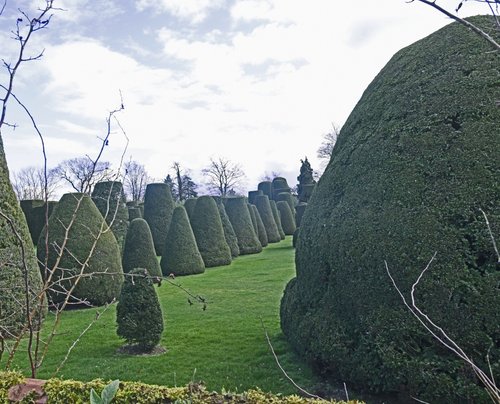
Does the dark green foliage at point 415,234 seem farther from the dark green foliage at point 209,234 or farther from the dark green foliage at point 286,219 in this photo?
the dark green foliage at point 286,219

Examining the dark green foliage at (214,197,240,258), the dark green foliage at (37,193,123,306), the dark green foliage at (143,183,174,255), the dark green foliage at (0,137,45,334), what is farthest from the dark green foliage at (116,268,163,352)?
the dark green foliage at (214,197,240,258)

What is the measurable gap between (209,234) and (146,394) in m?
17.0

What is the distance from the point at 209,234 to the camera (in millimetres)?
18812

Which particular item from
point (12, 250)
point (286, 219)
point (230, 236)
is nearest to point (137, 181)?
point (286, 219)

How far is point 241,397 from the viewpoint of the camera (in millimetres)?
1832

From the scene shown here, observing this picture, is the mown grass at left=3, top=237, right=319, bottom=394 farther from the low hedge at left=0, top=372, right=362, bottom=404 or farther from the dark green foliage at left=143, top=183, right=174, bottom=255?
the dark green foliage at left=143, top=183, right=174, bottom=255

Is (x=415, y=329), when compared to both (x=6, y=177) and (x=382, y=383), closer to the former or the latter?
(x=382, y=383)

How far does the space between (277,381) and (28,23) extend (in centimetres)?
446

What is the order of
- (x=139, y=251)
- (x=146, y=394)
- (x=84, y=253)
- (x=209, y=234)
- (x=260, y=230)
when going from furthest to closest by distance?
(x=260, y=230), (x=209, y=234), (x=139, y=251), (x=84, y=253), (x=146, y=394)

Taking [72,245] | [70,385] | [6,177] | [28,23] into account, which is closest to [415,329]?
[70,385]

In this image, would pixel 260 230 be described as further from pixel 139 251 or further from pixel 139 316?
pixel 139 316

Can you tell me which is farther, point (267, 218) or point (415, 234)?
point (267, 218)

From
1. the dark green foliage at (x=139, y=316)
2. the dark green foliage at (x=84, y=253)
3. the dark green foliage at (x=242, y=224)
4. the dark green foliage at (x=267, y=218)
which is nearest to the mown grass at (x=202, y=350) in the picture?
the dark green foliage at (x=139, y=316)

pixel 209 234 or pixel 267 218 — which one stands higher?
pixel 267 218
